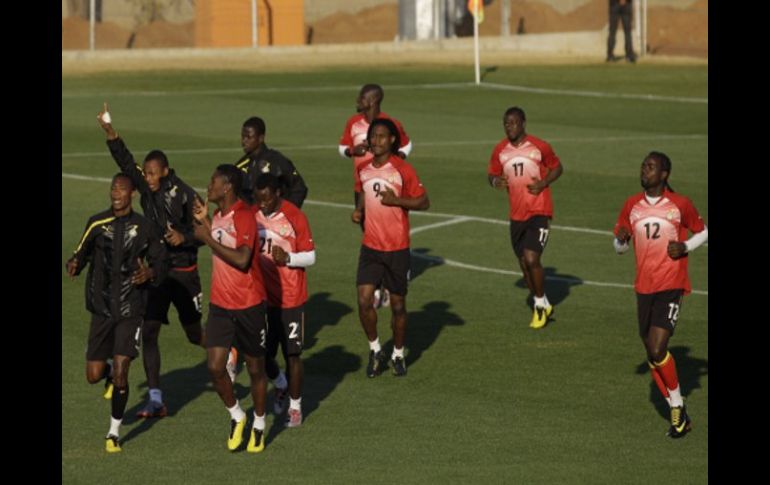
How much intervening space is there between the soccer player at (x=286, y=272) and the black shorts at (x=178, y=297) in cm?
125

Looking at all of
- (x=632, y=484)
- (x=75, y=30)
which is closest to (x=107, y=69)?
(x=75, y=30)

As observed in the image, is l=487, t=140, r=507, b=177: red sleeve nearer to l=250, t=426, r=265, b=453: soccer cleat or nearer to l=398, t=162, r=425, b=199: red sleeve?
l=398, t=162, r=425, b=199: red sleeve

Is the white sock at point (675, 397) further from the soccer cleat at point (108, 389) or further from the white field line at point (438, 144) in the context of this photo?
the white field line at point (438, 144)

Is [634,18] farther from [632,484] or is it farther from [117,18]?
[632,484]

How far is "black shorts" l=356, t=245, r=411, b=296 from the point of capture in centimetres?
1739

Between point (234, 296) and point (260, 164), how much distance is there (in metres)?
3.82

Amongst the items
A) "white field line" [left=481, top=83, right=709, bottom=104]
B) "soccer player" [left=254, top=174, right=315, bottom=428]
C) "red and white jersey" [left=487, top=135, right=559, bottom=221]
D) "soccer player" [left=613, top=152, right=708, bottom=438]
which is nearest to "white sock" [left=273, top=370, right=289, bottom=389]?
"soccer player" [left=254, top=174, right=315, bottom=428]

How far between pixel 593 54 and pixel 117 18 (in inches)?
730

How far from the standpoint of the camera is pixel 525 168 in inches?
782

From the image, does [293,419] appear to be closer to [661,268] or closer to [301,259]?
[301,259]

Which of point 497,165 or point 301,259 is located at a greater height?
point 497,165

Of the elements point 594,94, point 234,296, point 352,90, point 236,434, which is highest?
point 352,90

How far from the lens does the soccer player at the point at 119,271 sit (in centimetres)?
1466

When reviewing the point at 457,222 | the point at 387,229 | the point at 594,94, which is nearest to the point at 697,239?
the point at 387,229
